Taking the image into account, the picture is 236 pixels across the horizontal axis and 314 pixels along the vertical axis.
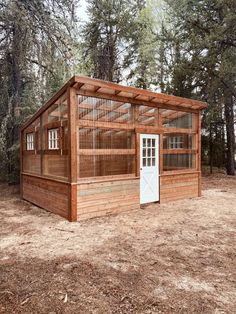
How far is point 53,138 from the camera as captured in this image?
557 cm

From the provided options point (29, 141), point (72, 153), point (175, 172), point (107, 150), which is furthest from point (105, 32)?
point (72, 153)

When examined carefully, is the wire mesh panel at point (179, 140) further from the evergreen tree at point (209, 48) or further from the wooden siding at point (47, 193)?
the evergreen tree at point (209, 48)

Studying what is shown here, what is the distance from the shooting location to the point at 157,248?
3.54 metres

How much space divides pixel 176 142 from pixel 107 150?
7.97ft

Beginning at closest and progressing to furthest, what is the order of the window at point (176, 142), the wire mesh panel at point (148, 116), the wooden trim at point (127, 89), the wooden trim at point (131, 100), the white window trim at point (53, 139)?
the wooden trim at point (127, 89)
the wooden trim at point (131, 100)
the white window trim at point (53, 139)
the wire mesh panel at point (148, 116)
the window at point (176, 142)

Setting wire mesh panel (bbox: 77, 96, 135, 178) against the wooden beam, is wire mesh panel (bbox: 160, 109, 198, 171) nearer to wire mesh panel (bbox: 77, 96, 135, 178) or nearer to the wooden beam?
the wooden beam

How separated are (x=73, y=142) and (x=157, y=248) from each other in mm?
2562

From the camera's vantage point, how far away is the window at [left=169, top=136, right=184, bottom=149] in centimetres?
667

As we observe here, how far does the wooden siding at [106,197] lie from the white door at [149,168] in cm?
26

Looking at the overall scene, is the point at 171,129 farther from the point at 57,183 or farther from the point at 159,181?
the point at 57,183

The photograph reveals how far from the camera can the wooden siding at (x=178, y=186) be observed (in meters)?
6.49

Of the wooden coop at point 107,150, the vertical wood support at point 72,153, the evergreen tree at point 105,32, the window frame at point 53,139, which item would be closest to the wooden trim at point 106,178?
the wooden coop at point 107,150

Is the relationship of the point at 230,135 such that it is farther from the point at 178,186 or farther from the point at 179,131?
the point at 178,186

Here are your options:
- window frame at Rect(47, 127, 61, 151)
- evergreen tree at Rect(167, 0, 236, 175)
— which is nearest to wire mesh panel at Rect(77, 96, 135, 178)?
window frame at Rect(47, 127, 61, 151)
